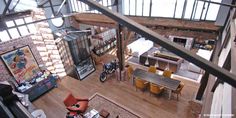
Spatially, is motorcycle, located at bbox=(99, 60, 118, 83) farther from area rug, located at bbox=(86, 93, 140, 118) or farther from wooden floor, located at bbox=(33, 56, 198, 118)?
area rug, located at bbox=(86, 93, 140, 118)

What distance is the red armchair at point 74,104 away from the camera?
622cm

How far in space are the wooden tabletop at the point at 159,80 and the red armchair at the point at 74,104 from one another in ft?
10.0

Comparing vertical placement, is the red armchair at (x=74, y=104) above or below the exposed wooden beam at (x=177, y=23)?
below

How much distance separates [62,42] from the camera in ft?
30.0

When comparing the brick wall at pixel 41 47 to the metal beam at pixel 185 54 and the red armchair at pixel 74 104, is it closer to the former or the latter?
the red armchair at pixel 74 104

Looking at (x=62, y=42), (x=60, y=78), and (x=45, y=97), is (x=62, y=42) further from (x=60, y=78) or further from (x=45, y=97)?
(x=45, y=97)

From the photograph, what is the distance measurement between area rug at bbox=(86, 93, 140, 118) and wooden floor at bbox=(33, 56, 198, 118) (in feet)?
0.83

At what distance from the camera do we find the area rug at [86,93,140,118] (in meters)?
6.53

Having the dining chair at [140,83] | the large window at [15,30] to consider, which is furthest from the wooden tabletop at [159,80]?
the large window at [15,30]

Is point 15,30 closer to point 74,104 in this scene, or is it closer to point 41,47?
point 41,47

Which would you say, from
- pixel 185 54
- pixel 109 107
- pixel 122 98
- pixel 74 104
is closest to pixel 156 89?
pixel 122 98

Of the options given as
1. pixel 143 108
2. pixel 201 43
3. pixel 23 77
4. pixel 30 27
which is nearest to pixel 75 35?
pixel 30 27

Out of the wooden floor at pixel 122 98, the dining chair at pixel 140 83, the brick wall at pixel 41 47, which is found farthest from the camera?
the dining chair at pixel 140 83

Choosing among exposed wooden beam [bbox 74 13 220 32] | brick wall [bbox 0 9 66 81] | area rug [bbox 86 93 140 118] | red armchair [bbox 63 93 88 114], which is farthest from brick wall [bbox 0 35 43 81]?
area rug [bbox 86 93 140 118]
